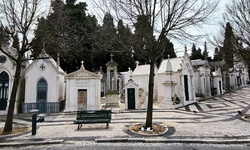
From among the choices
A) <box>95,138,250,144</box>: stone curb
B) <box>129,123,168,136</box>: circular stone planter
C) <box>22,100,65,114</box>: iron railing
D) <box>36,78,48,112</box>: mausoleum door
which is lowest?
<box>95,138,250,144</box>: stone curb

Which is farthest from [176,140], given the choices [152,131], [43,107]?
[43,107]

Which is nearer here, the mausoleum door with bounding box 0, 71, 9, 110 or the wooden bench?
the wooden bench

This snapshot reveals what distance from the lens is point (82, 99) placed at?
17.1m

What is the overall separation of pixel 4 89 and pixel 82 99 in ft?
24.3

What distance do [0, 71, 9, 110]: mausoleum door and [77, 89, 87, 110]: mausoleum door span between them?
22.0 ft

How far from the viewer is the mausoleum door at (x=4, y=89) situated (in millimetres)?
16344

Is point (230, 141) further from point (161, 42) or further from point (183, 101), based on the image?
point (183, 101)

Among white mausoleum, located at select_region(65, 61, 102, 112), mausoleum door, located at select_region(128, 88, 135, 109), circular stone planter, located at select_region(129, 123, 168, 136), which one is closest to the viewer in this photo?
circular stone planter, located at select_region(129, 123, 168, 136)

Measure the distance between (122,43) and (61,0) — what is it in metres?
4.98

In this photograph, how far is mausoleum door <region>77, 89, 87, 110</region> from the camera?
1703 centimetres

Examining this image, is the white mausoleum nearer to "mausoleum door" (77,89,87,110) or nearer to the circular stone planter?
"mausoleum door" (77,89,87,110)

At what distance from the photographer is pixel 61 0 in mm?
11047

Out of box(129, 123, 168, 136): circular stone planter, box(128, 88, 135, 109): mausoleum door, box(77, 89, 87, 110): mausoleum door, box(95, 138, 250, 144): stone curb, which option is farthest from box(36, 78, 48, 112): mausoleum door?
box(95, 138, 250, 144): stone curb

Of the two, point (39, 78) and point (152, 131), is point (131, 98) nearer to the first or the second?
point (152, 131)
